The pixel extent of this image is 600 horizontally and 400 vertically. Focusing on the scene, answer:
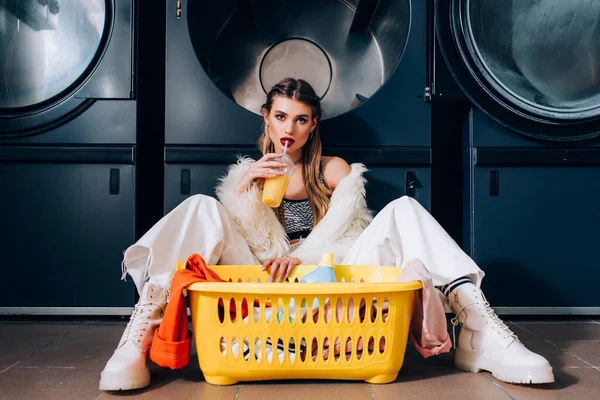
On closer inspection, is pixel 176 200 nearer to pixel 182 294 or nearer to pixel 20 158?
pixel 20 158

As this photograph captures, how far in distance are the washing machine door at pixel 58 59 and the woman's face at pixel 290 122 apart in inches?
17.3

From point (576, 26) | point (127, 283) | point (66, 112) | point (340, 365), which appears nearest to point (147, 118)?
point (66, 112)

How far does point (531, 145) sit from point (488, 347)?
75cm

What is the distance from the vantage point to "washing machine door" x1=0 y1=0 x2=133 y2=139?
1.63 metres

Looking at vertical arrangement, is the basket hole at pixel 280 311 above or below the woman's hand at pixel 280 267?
below

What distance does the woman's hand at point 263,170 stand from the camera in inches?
54.2

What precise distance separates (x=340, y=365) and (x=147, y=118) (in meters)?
1.05

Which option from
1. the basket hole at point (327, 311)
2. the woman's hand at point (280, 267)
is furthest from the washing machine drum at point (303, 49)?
the basket hole at point (327, 311)

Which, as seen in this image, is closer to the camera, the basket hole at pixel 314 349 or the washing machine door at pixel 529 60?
the basket hole at pixel 314 349

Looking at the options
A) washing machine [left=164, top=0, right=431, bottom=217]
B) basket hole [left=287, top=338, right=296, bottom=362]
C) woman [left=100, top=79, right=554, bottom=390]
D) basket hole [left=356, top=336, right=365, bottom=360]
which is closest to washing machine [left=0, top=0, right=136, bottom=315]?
washing machine [left=164, top=0, right=431, bottom=217]

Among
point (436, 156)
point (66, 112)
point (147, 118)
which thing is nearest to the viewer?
point (66, 112)

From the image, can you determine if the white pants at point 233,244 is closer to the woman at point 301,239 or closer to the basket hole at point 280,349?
the woman at point 301,239

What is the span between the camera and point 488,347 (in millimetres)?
1157

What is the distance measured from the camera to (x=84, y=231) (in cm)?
165
